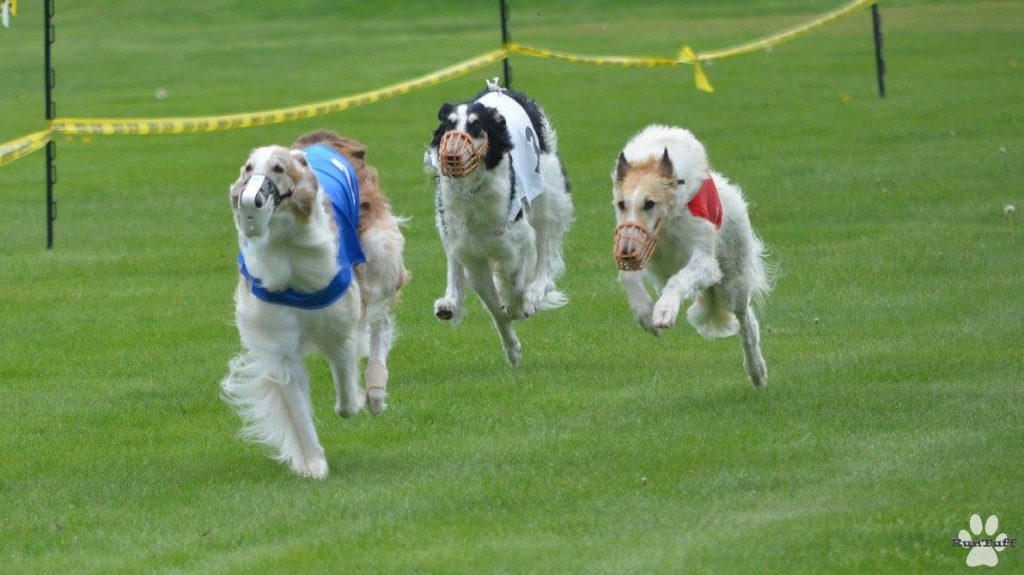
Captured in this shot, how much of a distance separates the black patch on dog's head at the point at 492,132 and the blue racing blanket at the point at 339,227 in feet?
2.45

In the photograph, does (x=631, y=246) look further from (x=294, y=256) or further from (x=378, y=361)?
(x=294, y=256)

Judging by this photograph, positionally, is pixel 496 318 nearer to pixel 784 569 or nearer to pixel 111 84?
pixel 784 569

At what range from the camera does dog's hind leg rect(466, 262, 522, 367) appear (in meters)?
10.5

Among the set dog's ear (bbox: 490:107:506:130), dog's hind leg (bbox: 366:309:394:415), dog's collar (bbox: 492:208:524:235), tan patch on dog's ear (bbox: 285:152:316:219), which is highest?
tan patch on dog's ear (bbox: 285:152:316:219)

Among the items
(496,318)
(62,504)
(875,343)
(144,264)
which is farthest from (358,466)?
(144,264)

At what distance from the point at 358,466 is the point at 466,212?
5.87ft

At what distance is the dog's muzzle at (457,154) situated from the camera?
9305 mm

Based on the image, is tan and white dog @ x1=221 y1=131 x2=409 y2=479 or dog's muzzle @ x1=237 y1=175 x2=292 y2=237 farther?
tan and white dog @ x1=221 y1=131 x2=409 y2=479

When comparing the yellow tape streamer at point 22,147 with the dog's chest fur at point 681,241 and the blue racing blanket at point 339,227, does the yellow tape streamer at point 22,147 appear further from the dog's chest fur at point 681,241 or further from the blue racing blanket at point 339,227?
the dog's chest fur at point 681,241

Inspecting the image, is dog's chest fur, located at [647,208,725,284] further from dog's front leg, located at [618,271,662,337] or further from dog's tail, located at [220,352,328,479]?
dog's tail, located at [220,352,328,479]

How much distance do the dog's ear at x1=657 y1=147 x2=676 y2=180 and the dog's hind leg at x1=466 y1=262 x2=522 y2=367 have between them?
161 cm

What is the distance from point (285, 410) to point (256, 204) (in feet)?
4.38

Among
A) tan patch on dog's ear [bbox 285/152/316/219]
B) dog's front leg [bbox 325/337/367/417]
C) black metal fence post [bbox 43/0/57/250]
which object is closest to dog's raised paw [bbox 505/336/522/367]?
dog's front leg [bbox 325/337/367/417]

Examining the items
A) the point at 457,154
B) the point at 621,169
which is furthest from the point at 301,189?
the point at 621,169
